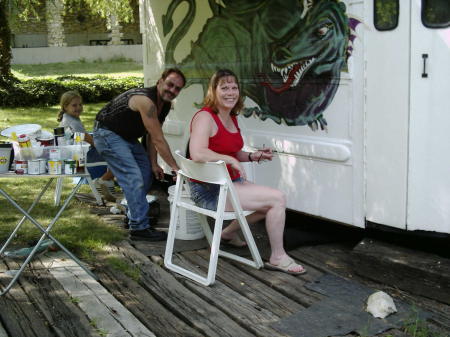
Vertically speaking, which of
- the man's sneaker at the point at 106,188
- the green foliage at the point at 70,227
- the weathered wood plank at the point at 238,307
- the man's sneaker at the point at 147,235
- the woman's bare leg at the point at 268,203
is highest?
the woman's bare leg at the point at 268,203

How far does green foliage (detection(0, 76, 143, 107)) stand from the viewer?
1623 cm

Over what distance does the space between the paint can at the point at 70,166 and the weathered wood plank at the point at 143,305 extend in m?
0.79

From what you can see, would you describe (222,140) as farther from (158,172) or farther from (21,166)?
(21,166)

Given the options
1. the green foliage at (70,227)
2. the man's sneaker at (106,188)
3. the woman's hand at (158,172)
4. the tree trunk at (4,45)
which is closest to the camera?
the green foliage at (70,227)

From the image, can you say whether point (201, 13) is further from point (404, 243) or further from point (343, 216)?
point (404, 243)

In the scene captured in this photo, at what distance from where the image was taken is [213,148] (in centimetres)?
454

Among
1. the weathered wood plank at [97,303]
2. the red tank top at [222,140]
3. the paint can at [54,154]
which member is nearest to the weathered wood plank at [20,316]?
the weathered wood plank at [97,303]

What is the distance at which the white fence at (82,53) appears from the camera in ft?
110

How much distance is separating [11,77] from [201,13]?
1213cm

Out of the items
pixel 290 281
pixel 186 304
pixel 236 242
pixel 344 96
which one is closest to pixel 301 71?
pixel 344 96

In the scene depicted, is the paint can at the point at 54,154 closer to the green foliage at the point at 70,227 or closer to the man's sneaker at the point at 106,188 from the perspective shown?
the green foliage at the point at 70,227

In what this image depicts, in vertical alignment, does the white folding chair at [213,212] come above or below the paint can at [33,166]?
below

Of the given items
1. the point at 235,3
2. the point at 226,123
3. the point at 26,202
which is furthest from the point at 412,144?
the point at 26,202

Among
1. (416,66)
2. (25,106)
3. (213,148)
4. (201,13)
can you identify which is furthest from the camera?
(25,106)
